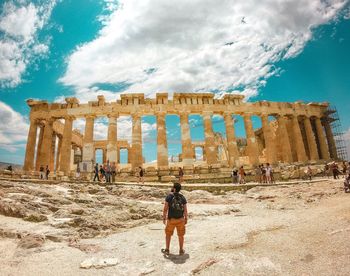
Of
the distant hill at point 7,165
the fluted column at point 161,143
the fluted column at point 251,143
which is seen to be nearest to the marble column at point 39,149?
the distant hill at point 7,165

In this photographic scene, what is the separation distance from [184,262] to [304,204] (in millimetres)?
8245

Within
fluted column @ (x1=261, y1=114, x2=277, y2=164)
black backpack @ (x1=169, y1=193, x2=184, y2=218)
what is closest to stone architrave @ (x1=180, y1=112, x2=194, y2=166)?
fluted column @ (x1=261, y1=114, x2=277, y2=164)

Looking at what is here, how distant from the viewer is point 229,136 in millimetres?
28797

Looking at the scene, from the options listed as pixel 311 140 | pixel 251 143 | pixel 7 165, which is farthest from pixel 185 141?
pixel 7 165

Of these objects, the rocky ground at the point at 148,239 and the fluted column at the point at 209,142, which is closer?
the rocky ground at the point at 148,239

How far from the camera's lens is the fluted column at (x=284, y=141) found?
29188 mm

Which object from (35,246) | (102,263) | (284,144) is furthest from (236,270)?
(284,144)

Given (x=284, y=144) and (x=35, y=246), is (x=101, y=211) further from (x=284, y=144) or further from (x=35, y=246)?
(x=284, y=144)

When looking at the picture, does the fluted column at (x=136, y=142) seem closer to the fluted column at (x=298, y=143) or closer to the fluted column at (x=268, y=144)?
the fluted column at (x=268, y=144)

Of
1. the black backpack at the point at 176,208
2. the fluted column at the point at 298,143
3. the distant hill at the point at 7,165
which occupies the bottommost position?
the black backpack at the point at 176,208

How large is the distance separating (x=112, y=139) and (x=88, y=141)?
239 centimetres

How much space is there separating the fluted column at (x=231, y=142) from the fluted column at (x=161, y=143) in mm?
6767

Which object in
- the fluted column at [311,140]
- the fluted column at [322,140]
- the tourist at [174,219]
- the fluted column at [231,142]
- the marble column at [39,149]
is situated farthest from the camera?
the fluted column at [322,140]

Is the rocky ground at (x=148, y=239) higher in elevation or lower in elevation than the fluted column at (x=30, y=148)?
lower
